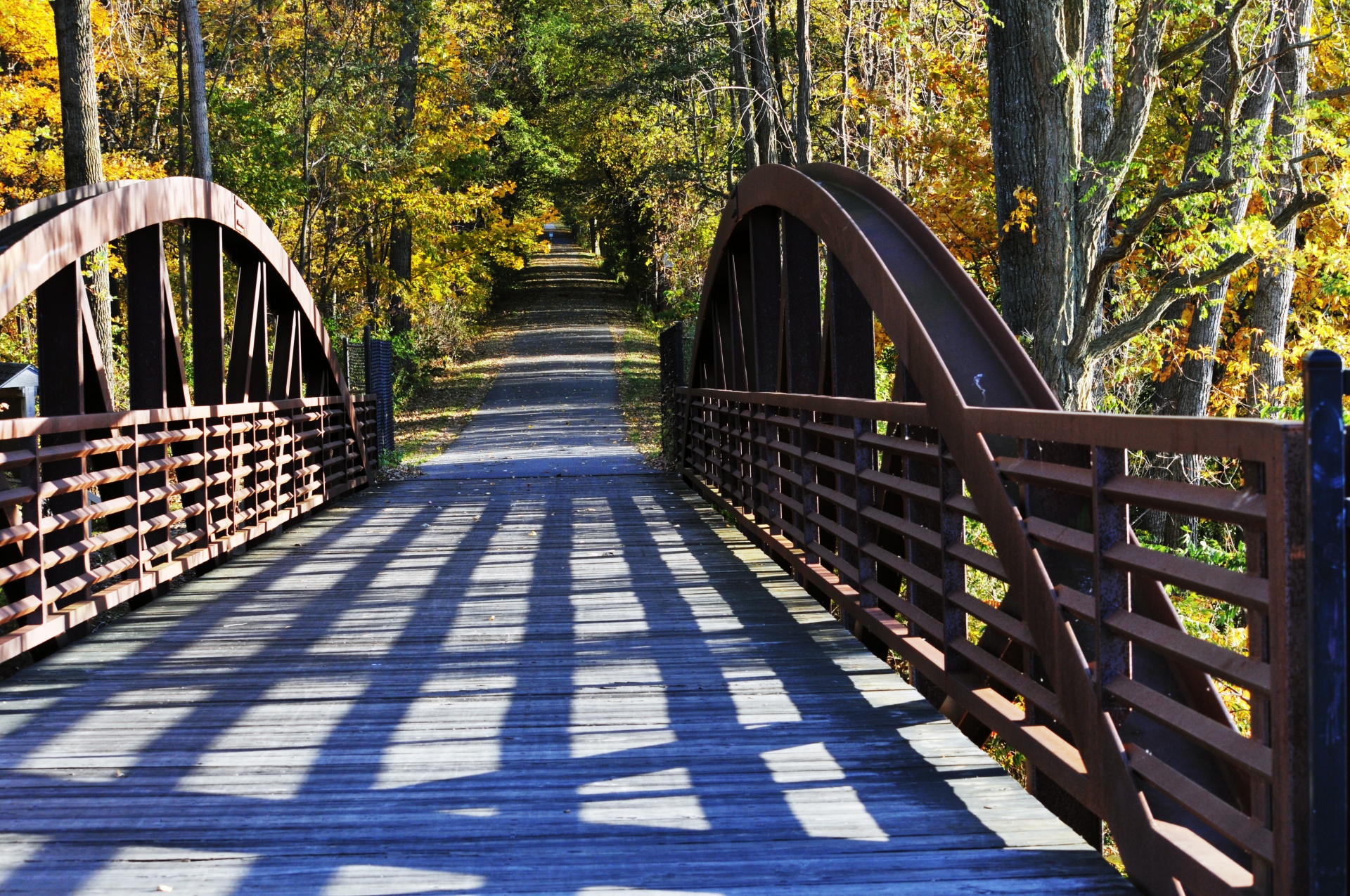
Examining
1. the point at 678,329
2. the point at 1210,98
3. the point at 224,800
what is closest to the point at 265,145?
the point at 678,329

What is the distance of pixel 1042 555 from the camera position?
3576mm

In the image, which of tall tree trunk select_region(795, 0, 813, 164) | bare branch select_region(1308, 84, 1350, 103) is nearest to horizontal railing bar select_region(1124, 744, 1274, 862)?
bare branch select_region(1308, 84, 1350, 103)

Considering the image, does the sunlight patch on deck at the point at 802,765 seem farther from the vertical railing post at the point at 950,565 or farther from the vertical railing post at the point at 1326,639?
the vertical railing post at the point at 1326,639

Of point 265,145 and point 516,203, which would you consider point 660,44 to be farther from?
point 516,203

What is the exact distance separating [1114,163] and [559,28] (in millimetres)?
29179

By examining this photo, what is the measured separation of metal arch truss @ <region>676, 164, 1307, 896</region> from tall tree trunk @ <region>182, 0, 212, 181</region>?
10931 mm

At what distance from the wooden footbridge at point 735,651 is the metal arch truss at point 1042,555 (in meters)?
0.01

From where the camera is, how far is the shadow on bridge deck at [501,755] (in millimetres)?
3070

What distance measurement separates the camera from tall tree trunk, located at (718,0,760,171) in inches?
766

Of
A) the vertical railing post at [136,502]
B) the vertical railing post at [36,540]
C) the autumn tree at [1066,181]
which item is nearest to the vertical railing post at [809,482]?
the autumn tree at [1066,181]

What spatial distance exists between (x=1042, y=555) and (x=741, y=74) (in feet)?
60.7

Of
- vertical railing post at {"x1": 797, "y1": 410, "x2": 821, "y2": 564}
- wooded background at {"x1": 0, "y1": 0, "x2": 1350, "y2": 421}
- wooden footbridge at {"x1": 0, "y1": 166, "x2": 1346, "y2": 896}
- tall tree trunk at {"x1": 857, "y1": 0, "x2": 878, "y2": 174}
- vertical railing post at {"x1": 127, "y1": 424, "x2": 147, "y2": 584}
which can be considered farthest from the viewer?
tall tree trunk at {"x1": 857, "y1": 0, "x2": 878, "y2": 174}

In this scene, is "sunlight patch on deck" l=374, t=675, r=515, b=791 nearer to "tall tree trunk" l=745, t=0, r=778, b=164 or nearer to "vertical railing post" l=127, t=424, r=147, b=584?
"vertical railing post" l=127, t=424, r=147, b=584

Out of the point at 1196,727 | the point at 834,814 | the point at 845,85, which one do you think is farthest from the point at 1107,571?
the point at 845,85
